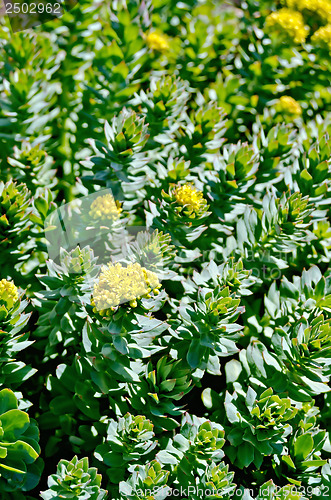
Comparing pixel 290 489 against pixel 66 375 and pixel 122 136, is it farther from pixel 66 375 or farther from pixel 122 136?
pixel 122 136

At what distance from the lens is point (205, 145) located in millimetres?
2268

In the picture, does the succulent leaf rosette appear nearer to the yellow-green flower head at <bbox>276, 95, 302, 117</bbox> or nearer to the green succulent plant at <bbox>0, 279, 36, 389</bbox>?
the green succulent plant at <bbox>0, 279, 36, 389</bbox>

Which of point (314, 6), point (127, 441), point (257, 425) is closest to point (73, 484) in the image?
point (127, 441)

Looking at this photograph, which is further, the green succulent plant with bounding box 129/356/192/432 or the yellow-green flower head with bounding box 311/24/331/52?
the yellow-green flower head with bounding box 311/24/331/52

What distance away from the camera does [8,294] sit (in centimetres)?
163

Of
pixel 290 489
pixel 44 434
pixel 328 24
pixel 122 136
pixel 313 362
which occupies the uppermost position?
pixel 328 24

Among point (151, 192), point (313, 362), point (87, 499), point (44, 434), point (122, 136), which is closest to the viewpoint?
point (87, 499)

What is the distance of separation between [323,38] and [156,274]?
6.78ft

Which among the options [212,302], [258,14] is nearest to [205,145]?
→ [212,302]

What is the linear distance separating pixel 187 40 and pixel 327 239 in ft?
4.91

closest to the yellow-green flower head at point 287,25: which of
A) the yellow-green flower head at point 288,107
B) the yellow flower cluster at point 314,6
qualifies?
the yellow flower cluster at point 314,6

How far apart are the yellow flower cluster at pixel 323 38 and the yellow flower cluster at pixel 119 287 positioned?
2116 millimetres

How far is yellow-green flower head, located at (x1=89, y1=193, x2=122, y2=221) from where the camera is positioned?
6.40ft

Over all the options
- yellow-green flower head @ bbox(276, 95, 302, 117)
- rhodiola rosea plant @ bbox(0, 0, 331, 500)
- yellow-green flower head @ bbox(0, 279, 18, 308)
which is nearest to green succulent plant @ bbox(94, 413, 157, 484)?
rhodiola rosea plant @ bbox(0, 0, 331, 500)
